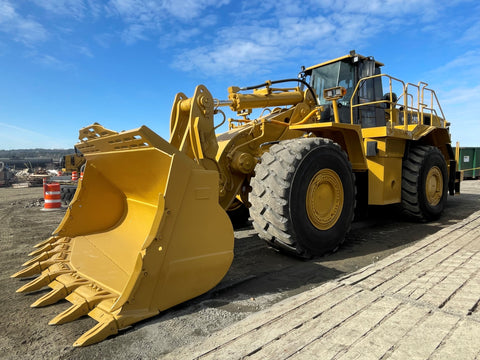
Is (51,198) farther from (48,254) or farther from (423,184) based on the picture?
(423,184)

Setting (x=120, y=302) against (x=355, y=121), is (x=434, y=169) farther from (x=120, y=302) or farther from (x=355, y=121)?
(x=120, y=302)


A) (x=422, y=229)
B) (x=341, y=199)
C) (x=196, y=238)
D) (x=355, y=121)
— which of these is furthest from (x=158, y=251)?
(x=422, y=229)

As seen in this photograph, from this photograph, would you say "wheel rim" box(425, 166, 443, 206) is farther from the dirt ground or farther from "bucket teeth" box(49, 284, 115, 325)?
"bucket teeth" box(49, 284, 115, 325)

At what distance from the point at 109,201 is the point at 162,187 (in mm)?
1228

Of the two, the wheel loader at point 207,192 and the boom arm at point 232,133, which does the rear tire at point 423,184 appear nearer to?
the wheel loader at point 207,192

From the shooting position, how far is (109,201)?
394cm

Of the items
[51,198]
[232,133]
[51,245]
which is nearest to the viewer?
[51,245]

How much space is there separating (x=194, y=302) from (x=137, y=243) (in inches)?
40.5

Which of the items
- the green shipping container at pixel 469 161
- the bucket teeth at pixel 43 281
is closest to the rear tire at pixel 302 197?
the bucket teeth at pixel 43 281

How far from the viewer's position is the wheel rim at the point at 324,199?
12.5 ft

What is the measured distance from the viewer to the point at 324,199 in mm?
4008

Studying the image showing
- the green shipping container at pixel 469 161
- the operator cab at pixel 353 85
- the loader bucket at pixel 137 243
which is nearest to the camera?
the loader bucket at pixel 137 243

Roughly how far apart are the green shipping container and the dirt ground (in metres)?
17.7

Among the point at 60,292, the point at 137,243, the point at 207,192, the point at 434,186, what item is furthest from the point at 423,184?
the point at 60,292
